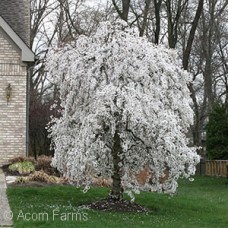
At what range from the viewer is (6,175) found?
590 inches

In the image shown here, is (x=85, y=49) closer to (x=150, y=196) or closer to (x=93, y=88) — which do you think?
(x=93, y=88)

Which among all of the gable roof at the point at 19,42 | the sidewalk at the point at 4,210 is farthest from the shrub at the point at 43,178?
the gable roof at the point at 19,42

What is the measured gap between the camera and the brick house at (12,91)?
1706 cm

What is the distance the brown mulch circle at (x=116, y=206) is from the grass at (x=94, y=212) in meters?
0.30

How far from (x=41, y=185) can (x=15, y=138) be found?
3881 mm

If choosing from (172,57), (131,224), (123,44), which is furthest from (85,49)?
(131,224)

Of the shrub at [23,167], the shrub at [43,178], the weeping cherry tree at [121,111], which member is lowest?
the shrub at [43,178]

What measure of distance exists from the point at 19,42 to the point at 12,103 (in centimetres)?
194

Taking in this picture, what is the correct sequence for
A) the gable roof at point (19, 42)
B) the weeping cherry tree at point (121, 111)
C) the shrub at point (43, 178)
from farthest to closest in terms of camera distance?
the gable roof at point (19, 42)
the shrub at point (43, 178)
the weeping cherry tree at point (121, 111)

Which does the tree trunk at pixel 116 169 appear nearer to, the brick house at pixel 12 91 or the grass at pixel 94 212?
the grass at pixel 94 212

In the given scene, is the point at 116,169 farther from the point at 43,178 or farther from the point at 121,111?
the point at 43,178

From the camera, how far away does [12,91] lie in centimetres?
1717

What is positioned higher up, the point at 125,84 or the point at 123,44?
the point at 123,44

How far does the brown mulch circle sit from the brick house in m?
6.48
